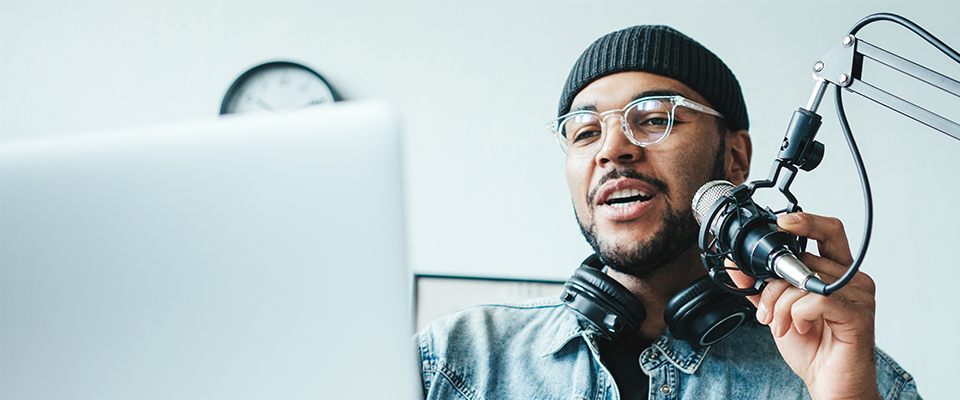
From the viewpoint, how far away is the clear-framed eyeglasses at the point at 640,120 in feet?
3.97

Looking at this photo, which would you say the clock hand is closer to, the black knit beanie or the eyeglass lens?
the black knit beanie

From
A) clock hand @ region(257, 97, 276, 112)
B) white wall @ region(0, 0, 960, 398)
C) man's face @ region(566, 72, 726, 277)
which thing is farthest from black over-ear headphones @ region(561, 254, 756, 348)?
clock hand @ region(257, 97, 276, 112)

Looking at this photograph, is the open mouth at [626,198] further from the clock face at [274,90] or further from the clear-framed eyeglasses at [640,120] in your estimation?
the clock face at [274,90]

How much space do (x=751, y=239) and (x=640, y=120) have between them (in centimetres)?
54

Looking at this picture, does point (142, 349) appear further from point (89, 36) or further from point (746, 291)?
point (89, 36)

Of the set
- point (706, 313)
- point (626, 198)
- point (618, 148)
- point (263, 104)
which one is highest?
point (263, 104)

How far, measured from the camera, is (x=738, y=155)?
139cm

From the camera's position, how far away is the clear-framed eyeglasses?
3.97 ft

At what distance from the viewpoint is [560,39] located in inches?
83.1

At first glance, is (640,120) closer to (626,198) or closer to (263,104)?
(626,198)

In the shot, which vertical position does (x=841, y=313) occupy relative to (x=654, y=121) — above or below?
below

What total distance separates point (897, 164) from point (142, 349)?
2189 millimetres

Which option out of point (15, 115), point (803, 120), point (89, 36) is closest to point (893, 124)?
point (803, 120)

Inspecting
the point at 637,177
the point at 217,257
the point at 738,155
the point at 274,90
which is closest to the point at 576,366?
the point at 637,177
